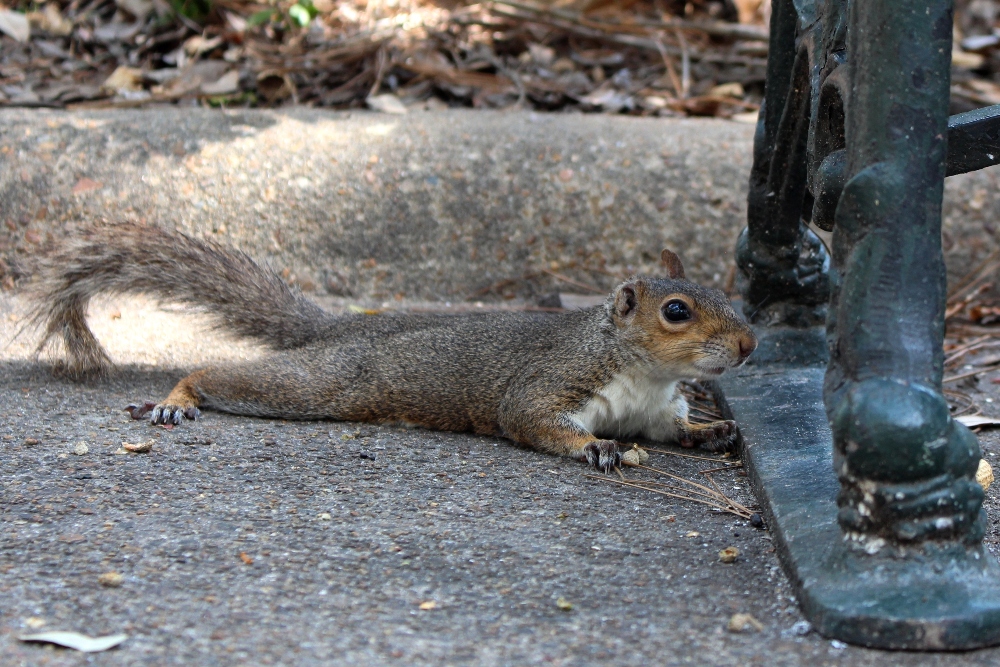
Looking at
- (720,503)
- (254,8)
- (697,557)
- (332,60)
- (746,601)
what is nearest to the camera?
(746,601)

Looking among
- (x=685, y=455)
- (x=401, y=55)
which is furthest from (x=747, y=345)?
(x=401, y=55)

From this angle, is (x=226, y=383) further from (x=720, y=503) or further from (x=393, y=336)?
(x=720, y=503)

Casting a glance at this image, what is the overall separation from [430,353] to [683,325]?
0.85m

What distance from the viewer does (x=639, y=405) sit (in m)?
3.12

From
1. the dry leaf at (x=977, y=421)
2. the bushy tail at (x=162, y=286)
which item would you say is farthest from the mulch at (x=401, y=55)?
the dry leaf at (x=977, y=421)

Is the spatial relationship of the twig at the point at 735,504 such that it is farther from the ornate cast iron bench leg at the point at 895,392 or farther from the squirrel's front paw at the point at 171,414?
the squirrel's front paw at the point at 171,414

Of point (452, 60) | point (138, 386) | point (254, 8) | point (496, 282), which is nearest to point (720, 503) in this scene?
point (138, 386)

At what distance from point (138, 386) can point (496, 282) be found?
1.62 metres

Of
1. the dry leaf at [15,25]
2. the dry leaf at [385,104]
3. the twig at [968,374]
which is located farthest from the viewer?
the dry leaf at [15,25]

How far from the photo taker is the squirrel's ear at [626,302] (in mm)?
3146

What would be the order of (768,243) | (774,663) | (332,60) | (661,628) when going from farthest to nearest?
1. (332,60)
2. (768,243)
3. (661,628)
4. (774,663)

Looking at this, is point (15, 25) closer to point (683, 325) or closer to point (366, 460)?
point (366, 460)

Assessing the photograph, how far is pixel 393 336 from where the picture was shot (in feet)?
11.6

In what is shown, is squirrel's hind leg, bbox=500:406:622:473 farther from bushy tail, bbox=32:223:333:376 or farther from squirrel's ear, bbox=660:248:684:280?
bushy tail, bbox=32:223:333:376
